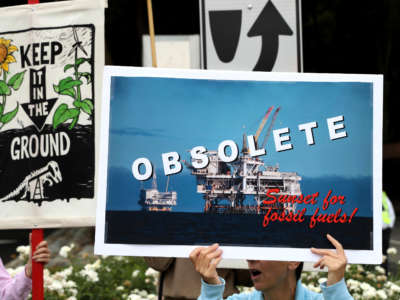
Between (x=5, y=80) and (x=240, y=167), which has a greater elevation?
(x=5, y=80)

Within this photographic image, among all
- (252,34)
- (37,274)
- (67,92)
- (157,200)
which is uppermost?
(252,34)

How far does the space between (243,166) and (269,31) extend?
4.90 ft

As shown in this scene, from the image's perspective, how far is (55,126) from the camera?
4.07m

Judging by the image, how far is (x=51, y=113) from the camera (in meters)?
4.09

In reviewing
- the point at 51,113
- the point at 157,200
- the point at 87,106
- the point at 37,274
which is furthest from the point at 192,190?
the point at 37,274

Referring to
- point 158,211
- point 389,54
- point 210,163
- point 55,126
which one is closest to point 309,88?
point 210,163

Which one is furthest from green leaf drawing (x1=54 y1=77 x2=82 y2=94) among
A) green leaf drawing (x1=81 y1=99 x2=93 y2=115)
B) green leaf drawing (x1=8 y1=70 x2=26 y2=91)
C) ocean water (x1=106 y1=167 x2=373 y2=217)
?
ocean water (x1=106 y1=167 x2=373 y2=217)

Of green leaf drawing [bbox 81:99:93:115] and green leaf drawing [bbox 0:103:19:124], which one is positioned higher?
green leaf drawing [bbox 81:99:93:115]

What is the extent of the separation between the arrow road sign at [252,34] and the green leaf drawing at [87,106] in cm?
76

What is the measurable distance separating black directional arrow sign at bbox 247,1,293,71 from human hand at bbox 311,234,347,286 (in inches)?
61.7

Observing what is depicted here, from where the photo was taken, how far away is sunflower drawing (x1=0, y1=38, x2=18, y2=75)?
4.16 m

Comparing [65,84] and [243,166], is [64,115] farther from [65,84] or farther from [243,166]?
[243,166]

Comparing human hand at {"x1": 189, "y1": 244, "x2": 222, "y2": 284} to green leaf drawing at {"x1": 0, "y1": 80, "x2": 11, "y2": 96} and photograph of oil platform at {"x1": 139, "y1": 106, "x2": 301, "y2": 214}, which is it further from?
green leaf drawing at {"x1": 0, "y1": 80, "x2": 11, "y2": 96}

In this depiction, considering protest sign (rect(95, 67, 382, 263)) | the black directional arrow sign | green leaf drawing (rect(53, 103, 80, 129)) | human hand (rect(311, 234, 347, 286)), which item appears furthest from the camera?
the black directional arrow sign
